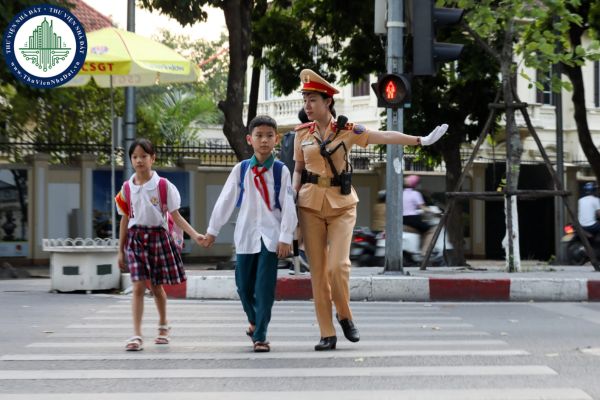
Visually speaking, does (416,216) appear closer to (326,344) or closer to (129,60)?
(129,60)

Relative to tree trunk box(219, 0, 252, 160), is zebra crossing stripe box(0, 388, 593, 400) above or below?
below

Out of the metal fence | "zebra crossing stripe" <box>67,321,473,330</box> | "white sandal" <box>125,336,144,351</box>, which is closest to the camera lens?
"white sandal" <box>125,336,144,351</box>

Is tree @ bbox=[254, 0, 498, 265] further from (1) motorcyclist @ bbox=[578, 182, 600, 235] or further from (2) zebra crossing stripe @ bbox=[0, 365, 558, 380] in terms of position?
(2) zebra crossing stripe @ bbox=[0, 365, 558, 380]

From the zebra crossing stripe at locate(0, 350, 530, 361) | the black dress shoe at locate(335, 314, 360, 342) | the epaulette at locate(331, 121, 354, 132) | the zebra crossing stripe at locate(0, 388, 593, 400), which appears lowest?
the zebra crossing stripe at locate(0, 388, 593, 400)

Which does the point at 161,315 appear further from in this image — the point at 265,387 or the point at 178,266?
the point at 265,387

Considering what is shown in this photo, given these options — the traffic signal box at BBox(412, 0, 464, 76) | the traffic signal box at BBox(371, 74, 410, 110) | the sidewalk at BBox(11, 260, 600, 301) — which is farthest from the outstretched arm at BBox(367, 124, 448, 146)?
the sidewalk at BBox(11, 260, 600, 301)

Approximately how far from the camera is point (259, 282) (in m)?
7.92

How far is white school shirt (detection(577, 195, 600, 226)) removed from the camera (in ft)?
68.9

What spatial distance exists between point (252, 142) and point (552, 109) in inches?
1267

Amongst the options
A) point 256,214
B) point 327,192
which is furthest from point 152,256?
point 327,192

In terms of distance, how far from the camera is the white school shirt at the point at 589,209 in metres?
21.0

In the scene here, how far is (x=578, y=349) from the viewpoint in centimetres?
810

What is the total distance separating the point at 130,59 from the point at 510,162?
5.75 m

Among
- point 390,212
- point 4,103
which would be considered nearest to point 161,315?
point 390,212
